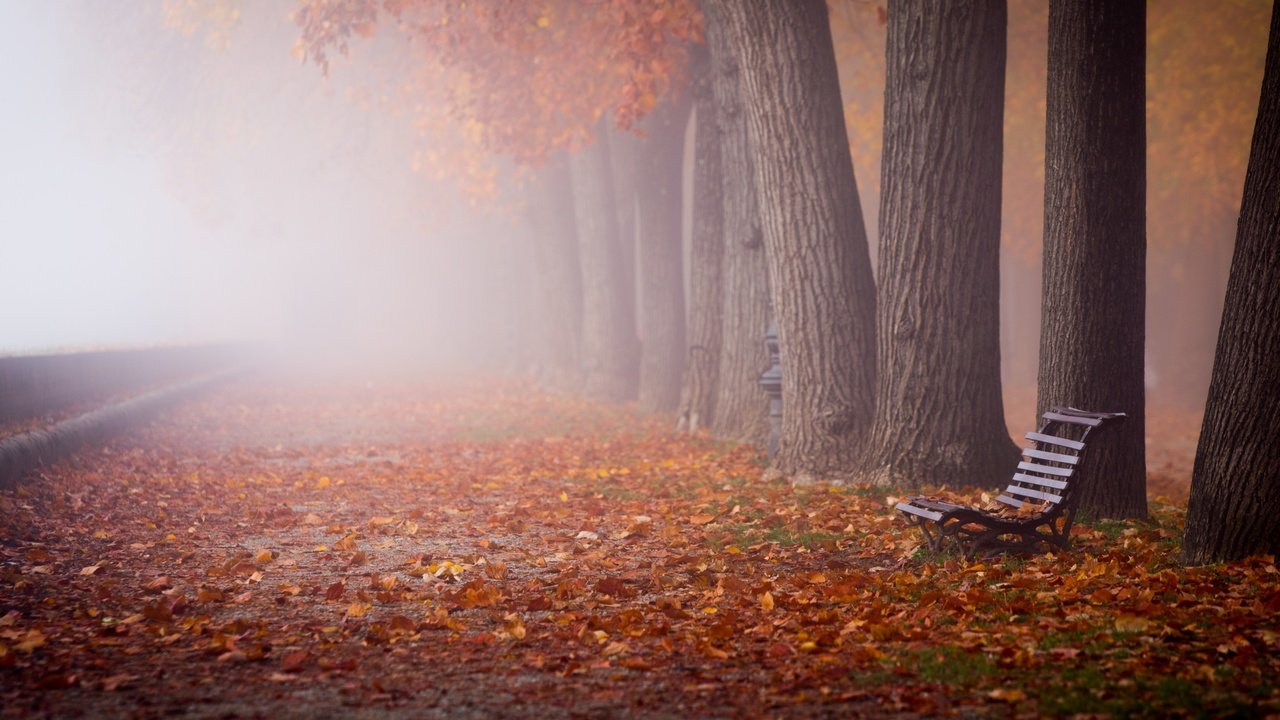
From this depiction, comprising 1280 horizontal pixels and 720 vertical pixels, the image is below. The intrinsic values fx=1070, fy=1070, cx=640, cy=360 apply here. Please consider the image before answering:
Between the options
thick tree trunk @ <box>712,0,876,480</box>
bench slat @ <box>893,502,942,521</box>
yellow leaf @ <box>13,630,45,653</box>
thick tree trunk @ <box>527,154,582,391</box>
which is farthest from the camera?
thick tree trunk @ <box>527,154,582,391</box>

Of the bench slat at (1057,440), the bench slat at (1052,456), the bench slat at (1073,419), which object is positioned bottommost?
the bench slat at (1052,456)

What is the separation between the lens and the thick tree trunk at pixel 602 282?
66.7 feet

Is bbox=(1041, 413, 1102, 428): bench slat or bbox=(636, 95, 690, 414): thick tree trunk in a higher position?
bbox=(636, 95, 690, 414): thick tree trunk

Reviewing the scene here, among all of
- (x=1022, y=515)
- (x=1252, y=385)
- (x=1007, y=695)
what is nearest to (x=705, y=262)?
(x=1022, y=515)

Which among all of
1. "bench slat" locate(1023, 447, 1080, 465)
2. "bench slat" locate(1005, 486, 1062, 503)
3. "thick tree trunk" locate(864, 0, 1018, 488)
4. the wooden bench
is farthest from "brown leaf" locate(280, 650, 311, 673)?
"thick tree trunk" locate(864, 0, 1018, 488)

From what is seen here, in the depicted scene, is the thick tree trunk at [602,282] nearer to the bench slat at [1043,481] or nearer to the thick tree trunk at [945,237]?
the thick tree trunk at [945,237]

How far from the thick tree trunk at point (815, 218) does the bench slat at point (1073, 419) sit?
2874 millimetres

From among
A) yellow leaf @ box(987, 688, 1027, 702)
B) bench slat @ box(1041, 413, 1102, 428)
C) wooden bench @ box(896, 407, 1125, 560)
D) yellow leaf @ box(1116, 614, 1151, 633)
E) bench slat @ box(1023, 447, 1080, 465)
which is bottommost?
yellow leaf @ box(987, 688, 1027, 702)

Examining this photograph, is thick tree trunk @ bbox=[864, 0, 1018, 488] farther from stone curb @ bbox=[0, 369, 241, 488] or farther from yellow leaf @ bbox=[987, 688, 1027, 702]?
stone curb @ bbox=[0, 369, 241, 488]

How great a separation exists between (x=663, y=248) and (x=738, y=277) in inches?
198

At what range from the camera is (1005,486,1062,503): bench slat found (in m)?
6.62

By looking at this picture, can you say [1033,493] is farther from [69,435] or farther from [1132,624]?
[69,435]

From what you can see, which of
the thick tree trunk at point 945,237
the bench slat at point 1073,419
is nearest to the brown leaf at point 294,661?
the bench slat at point 1073,419

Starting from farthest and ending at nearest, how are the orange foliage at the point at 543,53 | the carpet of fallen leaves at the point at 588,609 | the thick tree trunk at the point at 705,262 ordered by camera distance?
the thick tree trunk at the point at 705,262
the orange foliage at the point at 543,53
the carpet of fallen leaves at the point at 588,609
